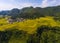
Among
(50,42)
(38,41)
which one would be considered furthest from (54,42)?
(38,41)

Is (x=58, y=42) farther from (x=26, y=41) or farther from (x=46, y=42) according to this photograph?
(x=26, y=41)

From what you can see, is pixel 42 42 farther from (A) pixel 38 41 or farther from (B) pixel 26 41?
(B) pixel 26 41

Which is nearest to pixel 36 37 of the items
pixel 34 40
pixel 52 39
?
pixel 34 40

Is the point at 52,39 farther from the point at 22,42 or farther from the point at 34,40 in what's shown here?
the point at 22,42

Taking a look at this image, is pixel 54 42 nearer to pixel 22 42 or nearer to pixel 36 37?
pixel 36 37

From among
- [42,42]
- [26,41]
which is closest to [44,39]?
[42,42]
